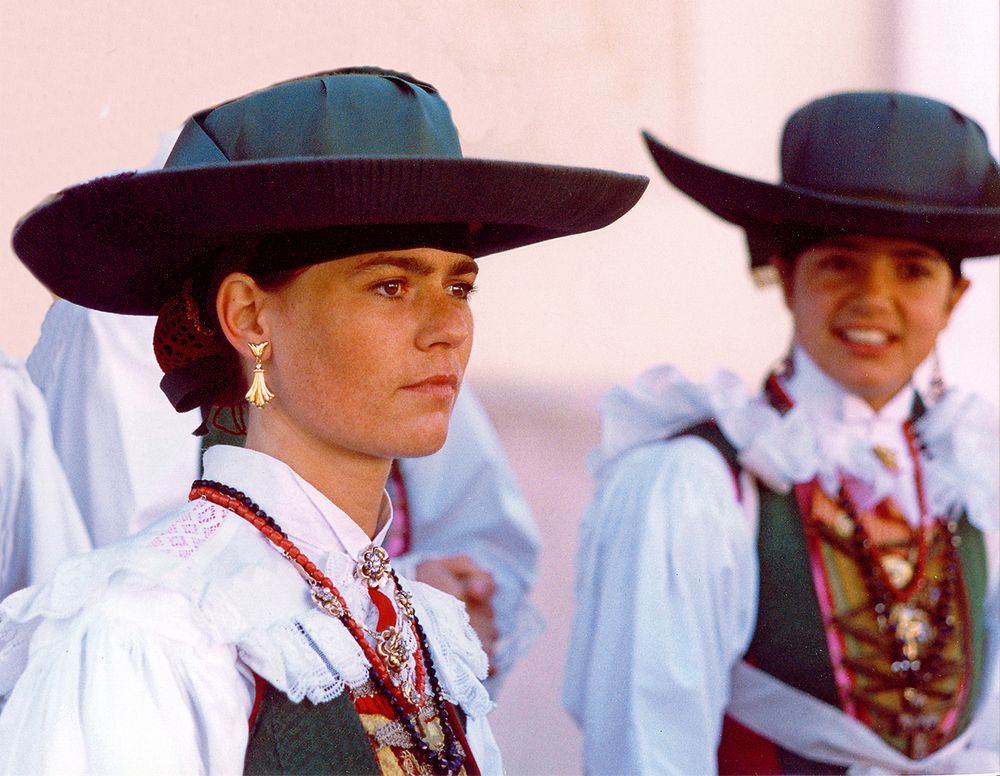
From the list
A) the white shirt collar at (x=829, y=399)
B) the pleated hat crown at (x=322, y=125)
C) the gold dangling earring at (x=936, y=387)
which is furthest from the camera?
the gold dangling earring at (x=936, y=387)

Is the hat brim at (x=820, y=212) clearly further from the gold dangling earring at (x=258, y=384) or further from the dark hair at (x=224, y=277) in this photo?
the gold dangling earring at (x=258, y=384)

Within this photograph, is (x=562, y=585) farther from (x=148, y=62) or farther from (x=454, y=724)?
(x=454, y=724)

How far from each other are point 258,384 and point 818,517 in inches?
68.4

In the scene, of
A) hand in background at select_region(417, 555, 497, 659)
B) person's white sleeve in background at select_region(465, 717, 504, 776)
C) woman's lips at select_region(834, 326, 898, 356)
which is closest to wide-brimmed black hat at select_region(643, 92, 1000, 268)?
woman's lips at select_region(834, 326, 898, 356)

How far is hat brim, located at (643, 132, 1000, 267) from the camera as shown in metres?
3.22

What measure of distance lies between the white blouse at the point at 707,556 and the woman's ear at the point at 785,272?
133 mm

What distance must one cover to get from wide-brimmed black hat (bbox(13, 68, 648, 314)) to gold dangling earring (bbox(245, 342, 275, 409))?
140 mm

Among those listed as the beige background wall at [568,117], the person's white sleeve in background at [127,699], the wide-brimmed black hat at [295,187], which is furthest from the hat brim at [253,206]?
the beige background wall at [568,117]

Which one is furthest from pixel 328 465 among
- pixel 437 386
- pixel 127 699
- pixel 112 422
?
pixel 112 422

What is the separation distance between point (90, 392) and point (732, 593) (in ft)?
4.39

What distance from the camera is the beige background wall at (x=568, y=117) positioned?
3.16 meters

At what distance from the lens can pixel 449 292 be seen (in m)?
2.00

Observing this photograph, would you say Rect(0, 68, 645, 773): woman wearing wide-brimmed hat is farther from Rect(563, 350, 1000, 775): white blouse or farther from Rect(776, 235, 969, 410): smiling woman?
Rect(776, 235, 969, 410): smiling woman

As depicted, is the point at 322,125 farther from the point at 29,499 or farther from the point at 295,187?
the point at 29,499
